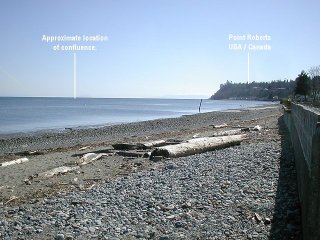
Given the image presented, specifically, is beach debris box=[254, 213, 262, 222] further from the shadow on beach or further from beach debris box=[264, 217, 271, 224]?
the shadow on beach

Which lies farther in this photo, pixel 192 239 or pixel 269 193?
pixel 269 193

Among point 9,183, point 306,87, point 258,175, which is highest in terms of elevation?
point 306,87

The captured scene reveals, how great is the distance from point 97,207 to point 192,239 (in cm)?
251

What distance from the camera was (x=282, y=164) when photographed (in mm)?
10508

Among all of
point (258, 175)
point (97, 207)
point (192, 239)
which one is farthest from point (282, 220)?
point (97, 207)

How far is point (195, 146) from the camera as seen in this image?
13930 mm

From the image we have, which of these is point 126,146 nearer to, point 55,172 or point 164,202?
point 55,172

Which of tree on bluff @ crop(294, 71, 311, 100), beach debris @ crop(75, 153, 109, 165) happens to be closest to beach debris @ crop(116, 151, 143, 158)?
beach debris @ crop(75, 153, 109, 165)

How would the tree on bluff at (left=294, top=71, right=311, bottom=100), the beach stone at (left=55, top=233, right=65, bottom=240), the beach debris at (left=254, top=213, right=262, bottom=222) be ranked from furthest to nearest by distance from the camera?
1. the tree on bluff at (left=294, top=71, right=311, bottom=100)
2. the beach debris at (left=254, top=213, right=262, bottom=222)
3. the beach stone at (left=55, top=233, right=65, bottom=240)

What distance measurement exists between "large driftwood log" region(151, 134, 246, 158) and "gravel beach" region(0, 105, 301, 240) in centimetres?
110

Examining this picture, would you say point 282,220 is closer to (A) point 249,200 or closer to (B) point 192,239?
(A) point 249,200

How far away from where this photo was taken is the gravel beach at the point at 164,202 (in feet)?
20.2

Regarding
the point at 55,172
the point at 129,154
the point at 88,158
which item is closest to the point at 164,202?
the point at 55,172

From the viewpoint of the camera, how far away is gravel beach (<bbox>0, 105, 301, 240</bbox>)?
614 cm
